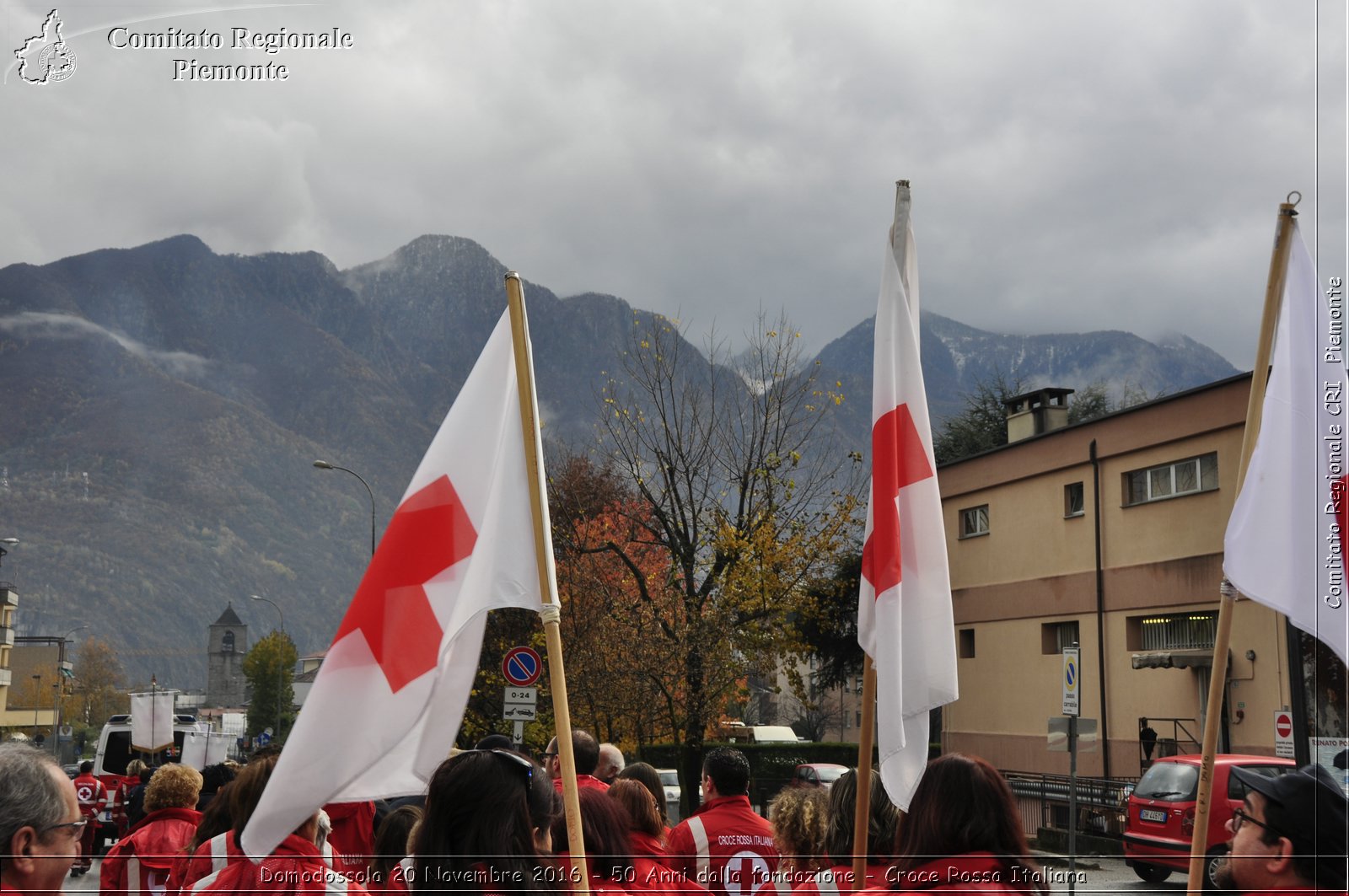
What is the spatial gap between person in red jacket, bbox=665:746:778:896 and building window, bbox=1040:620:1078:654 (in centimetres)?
2782

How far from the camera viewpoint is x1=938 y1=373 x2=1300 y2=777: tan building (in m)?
27.5

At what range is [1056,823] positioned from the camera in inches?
1109

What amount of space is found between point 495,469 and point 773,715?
271 feet

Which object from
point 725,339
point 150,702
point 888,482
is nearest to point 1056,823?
point 725,339

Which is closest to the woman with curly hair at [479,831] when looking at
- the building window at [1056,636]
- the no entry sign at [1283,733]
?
the no entry sign at [1283,733]

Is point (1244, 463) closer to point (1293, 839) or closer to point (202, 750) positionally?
point (1293, 839)

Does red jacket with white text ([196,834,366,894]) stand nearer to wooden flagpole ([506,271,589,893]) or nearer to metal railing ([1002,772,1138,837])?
wooden flagpole ([506,271,589,893])

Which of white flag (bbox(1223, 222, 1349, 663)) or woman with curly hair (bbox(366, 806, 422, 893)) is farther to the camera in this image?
woman with curly hair (bbox(366, 806, 422, 893))

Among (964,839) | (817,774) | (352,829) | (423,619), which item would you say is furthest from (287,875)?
(817,774)

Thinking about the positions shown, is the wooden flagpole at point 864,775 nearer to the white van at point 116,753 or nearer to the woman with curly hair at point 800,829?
the woman with curly hair at point 800,829

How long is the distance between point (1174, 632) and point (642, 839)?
2606cm

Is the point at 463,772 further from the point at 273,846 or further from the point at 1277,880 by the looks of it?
the point at 1277,880

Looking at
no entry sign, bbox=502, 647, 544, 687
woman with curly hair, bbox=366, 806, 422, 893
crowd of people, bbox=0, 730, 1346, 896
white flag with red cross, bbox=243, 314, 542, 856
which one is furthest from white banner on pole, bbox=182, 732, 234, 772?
white flag with red cross, bbox=243, 314, 542, 856

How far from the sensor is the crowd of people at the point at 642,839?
3441 millimetres
